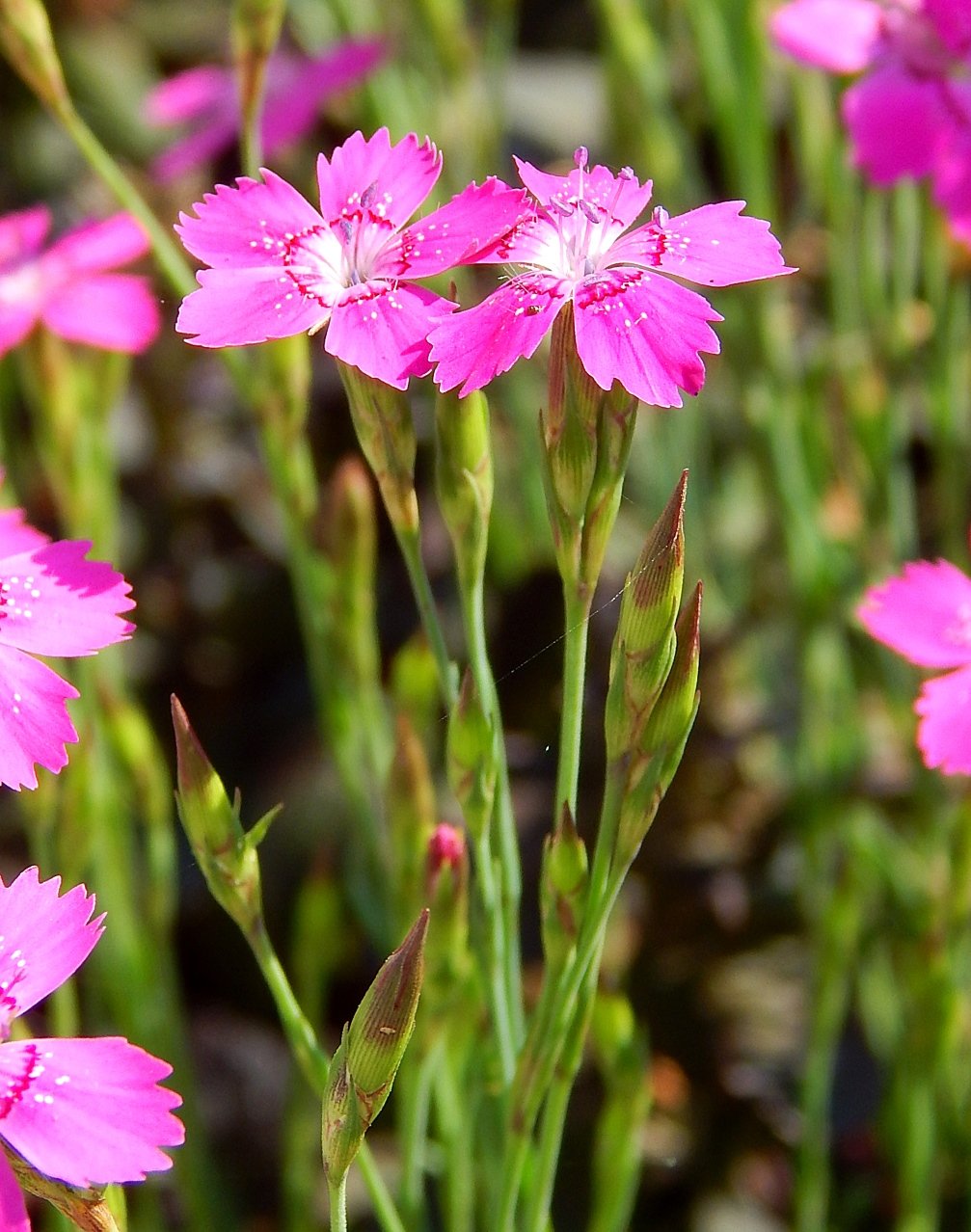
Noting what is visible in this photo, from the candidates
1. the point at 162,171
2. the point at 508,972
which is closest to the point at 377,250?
the point at 508,972

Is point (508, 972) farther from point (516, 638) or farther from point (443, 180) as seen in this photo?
point (443, 180)

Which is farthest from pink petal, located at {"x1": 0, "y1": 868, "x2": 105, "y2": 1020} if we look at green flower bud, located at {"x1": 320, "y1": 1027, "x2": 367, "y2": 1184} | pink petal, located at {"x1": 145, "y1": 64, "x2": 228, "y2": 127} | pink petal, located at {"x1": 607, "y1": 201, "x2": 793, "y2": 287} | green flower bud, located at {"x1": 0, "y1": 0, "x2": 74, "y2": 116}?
pink petal, located at {"x1": 145, "y1": 64, "x2": 228, "y2": 127}

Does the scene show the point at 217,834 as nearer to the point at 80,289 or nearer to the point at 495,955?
the point at 495,955

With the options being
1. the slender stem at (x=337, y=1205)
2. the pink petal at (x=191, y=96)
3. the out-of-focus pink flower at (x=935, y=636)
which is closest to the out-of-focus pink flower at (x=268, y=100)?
the pink petal at (x=191, y=96)

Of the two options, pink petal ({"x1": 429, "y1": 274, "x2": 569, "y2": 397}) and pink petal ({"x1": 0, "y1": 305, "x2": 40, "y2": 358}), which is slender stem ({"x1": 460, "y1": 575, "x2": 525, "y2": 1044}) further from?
pink petal ({"x1": 0, "y1": 305, "x2": 40, "y2": 358})

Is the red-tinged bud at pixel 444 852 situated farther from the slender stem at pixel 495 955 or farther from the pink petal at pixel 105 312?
the pink petal at pixel 105 312

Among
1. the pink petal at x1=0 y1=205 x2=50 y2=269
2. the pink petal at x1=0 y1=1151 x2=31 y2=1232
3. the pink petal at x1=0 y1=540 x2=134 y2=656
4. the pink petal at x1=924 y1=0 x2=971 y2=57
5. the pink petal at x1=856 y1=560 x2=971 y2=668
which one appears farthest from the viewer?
the pink petal at x1=0 y1=205 x2=50 y2=269
